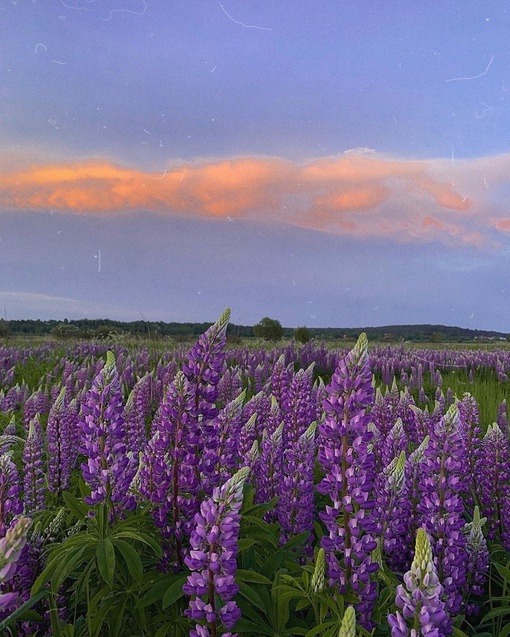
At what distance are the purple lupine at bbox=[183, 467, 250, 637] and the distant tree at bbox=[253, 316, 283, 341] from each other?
28.5m

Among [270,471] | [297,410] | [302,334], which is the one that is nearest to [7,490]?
[270,471]

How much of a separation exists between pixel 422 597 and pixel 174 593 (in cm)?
108

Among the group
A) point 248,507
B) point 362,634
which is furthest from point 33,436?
point 362,634

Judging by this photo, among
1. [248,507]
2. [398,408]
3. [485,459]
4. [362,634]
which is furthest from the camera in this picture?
[398,408]

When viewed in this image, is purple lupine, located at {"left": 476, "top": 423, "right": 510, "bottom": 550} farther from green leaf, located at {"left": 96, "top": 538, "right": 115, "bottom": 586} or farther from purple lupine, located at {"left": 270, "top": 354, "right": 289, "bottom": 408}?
green leaf, located at {"left": 96, "top": 538, "right": 115, "bottom": 586}

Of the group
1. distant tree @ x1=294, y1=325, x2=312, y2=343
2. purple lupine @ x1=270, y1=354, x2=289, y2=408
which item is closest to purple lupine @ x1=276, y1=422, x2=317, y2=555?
purple lupine @ x1=270, y1=354, x2=289, y2=408

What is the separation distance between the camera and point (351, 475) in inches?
102

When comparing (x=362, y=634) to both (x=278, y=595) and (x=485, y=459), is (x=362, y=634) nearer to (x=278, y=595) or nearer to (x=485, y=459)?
(x=278, y=595)

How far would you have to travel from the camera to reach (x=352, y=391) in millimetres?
2607

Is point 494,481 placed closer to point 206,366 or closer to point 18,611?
point 206,366

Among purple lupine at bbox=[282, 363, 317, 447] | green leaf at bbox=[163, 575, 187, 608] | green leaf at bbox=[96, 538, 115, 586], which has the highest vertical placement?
purple lupine at bbox=[282, 363, 317, 447]

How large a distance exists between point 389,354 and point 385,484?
16500mm

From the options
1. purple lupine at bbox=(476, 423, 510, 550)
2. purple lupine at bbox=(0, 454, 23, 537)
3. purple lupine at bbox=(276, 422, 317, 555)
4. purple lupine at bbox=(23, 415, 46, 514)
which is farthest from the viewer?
purple lupine at bbox=(476, 423, 510, 550)

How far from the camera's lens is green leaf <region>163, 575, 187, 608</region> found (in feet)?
7.99
